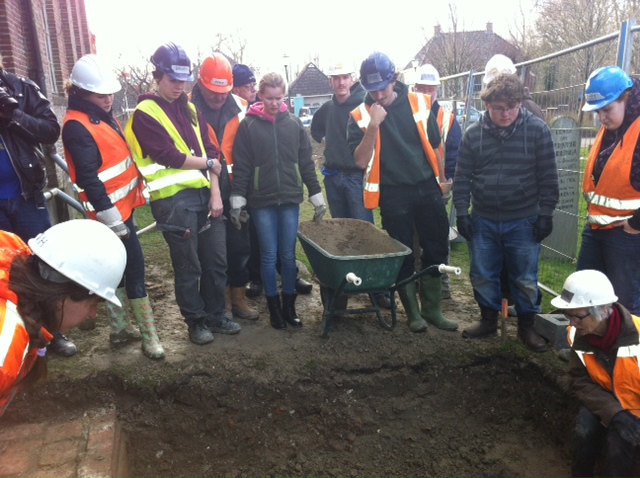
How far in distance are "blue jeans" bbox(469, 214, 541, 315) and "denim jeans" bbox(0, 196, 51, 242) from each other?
319 cm

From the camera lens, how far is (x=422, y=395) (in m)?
4.24

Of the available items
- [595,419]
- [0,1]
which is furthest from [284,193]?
[0,1]

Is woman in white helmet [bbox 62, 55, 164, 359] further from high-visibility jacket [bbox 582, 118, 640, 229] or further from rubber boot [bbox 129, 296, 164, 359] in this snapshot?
high-visibility jacket [bbox 582, 118, 640, 229]

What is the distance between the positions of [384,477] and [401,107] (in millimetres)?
2805

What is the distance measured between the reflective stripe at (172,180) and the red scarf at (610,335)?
279cm

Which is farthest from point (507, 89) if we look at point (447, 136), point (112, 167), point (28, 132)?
point (28, 132)

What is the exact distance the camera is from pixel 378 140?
4605 millimetres

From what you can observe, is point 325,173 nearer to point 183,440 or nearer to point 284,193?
point 284,193

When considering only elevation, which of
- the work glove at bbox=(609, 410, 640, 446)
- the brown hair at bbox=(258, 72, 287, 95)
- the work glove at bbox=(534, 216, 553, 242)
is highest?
the brown hair at bbox=(258, 72, 287, 95)

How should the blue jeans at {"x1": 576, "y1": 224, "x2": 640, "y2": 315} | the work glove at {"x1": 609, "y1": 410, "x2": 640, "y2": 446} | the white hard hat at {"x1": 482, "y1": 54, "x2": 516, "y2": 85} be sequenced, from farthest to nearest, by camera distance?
the white hard hat at {"x1": 482, "y1": 54, "x2": 516, "y2": 85}
the blue jeans at {"x1": 576, "y1": 224, "x2": 640, "y2": 315}
the work glove at {"x1": 609, "y1": 410, "x2": 640, "y2": 446}

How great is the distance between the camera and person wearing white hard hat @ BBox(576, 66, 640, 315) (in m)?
3.49

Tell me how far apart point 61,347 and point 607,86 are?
415cm

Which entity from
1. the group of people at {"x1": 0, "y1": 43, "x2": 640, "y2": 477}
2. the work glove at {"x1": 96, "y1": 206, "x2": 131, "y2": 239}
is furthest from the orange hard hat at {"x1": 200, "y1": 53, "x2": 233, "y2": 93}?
the work glove at {"x1": 96, "y1": 206, "x2": 131, "y2": 239}

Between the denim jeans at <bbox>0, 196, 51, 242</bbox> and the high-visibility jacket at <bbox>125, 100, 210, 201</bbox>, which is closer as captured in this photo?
the denim jeans at <bbox>0, 196, 51, 242</bbox>
